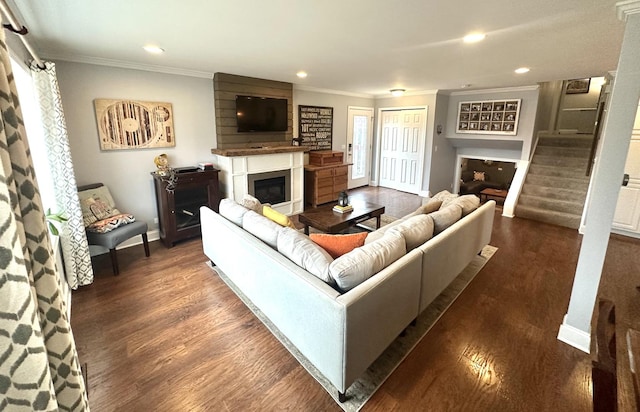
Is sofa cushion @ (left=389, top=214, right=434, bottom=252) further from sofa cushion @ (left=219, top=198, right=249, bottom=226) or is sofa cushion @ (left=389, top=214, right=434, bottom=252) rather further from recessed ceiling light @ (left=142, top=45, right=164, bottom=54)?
recessed ceiling light @ (left=142, top=45, right=164, bottom=54)

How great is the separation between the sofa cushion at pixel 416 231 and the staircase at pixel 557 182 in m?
3.73

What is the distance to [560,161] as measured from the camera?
218 inches

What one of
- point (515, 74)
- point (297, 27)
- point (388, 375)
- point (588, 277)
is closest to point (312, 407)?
point (388, 375)

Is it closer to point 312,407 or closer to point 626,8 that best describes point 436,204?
point 626,8

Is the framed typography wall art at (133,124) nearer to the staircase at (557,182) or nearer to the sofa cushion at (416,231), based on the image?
the sofa cushion at (416,231)

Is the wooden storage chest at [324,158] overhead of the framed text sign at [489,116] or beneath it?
beneath

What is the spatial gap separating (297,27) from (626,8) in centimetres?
210

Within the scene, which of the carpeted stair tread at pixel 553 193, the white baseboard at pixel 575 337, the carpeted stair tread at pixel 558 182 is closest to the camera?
the white baseboard at pixel 575 337

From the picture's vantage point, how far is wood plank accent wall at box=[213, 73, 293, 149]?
431 cm

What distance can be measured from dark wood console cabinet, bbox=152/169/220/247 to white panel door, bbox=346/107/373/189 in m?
3.68

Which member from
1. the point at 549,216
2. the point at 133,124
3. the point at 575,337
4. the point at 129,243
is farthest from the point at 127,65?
the point at 549,216

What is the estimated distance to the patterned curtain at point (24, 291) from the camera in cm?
60

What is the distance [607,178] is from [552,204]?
12.4ft

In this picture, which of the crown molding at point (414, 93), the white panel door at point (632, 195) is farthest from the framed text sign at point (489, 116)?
the white panel door at point (632, 195)
